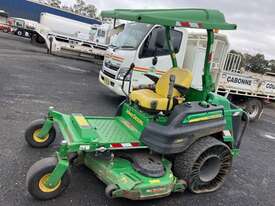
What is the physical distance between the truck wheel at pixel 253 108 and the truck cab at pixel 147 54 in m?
1.52

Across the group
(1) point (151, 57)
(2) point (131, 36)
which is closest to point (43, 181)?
(1) point (151, 57)

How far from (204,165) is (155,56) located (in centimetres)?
403

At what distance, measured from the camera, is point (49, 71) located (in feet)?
39.6

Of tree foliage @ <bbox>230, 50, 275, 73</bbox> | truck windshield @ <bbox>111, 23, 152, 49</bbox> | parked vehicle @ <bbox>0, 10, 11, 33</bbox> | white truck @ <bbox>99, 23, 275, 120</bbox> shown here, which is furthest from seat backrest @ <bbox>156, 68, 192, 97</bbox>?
parked vehicle @ <bbox>0, 10, 11, 33</bbox>

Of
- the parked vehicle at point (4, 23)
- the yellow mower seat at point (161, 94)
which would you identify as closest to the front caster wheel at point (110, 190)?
the yellow mower seat at point (161, 94)

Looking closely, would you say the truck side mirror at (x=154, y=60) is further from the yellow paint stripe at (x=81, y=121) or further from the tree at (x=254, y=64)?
the tree at (x=254, y=64)

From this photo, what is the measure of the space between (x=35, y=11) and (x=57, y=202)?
35282 mm

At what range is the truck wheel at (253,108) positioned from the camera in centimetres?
921

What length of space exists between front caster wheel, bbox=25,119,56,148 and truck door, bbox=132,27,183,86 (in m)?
3.36

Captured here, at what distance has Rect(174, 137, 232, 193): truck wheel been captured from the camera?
3.86 m

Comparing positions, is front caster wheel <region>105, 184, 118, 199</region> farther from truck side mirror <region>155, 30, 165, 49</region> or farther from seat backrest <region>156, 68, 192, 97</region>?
truck side mirror <region>155, 30, 165, 49</region>

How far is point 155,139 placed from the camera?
12.2ft

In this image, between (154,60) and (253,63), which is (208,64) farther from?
(253,63)

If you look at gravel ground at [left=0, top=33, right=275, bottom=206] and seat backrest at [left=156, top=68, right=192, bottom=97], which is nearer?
gravel ground at [left=0, top=33, right=275, bottom=206]
